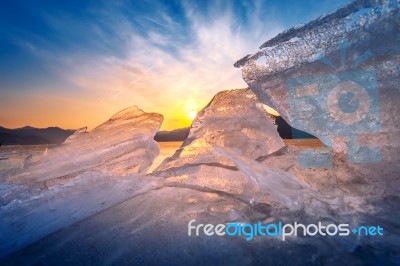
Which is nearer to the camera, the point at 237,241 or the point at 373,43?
the point at 237,241

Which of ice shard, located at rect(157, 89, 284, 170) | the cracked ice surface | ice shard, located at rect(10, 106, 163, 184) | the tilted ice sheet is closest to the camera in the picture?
the tilted ice sheet

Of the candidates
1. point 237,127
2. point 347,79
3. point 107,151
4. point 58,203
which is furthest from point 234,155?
point 58,203

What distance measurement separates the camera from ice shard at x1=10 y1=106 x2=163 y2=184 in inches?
149

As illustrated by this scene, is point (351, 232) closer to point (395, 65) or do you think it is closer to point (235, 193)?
point (235, 193)

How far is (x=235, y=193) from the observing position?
3025 millimetres

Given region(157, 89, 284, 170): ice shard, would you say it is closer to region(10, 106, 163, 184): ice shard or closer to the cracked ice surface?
the cracked ice surface

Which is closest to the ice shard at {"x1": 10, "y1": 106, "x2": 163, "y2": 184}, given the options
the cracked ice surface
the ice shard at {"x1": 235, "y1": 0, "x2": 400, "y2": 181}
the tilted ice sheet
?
the tilted ice sheet

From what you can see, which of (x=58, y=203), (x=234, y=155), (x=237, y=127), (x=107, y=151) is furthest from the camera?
(x=237, y=127)

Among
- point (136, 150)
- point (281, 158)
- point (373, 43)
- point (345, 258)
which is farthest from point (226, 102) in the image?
point (345, 258)

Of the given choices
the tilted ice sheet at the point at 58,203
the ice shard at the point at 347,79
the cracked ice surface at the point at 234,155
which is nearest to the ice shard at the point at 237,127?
the cracked ice surface at the point at 234,155

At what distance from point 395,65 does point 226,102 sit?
2642 mm

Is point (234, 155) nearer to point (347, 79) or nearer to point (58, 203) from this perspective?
point (347, 79)

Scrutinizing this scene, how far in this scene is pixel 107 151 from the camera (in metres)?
4.16

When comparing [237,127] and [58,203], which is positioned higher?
[237,127]
